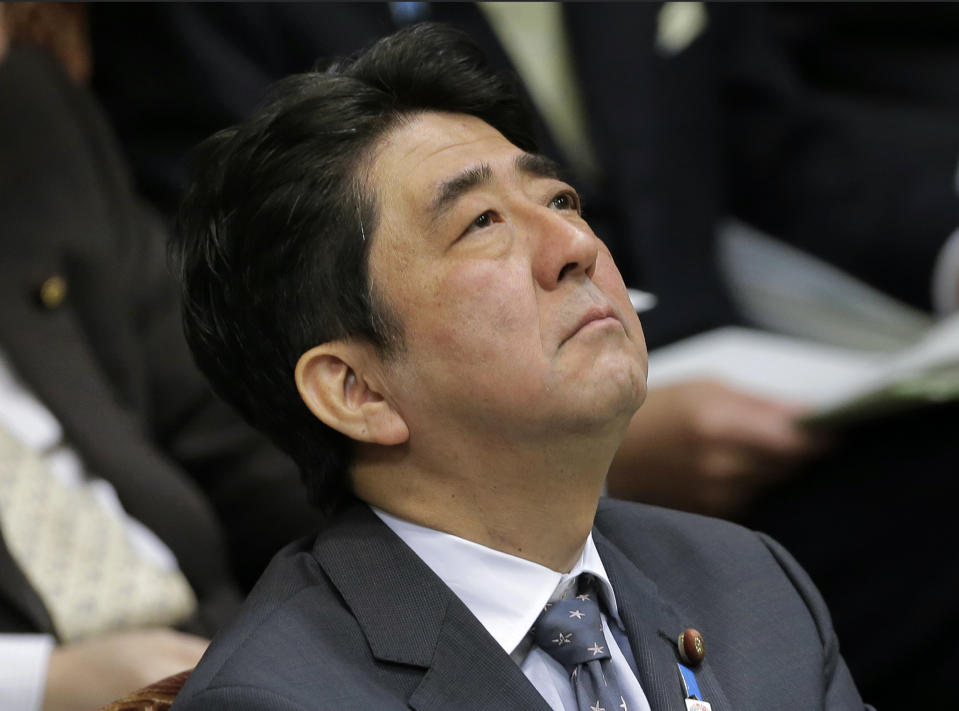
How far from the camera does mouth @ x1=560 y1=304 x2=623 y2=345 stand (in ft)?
3.45

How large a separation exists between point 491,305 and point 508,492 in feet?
0.47

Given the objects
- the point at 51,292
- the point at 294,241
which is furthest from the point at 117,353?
the point at 294,241

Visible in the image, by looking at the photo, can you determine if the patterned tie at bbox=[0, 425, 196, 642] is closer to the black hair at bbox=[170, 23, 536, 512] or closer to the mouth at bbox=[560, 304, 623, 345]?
the black hair at bbox=[170, 23, 536, 512]

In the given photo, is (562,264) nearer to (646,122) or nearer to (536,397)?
(536,397)

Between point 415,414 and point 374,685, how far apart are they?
0.21 m

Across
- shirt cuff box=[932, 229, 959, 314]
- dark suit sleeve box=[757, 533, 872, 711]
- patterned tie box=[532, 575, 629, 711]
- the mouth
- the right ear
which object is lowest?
shirt cuff box=[932, 229, 959, 314]

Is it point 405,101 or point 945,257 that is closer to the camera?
point 405,101

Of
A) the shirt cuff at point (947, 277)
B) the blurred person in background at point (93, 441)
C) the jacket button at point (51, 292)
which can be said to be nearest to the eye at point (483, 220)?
the blurred person in background at point (93, 441)

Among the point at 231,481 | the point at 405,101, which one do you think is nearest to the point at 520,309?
the point at 405,101

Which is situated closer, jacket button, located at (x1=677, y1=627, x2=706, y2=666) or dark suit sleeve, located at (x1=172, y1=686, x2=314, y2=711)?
dark suit sleeve, located at (x1=172, y1=686, x2=314, y2=711)

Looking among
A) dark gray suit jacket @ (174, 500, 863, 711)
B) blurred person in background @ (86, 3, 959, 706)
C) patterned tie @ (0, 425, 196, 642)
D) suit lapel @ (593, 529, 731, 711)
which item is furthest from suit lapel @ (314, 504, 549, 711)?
blurred person in background @ (86, 3, 959, 706)

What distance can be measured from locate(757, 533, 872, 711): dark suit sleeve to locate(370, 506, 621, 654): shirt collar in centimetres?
23

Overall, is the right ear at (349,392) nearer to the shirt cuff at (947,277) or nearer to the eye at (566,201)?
the eye at (566,201)

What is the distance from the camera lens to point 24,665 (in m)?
1.32
